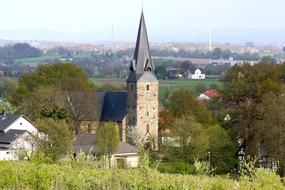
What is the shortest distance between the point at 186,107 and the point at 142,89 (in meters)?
3.70

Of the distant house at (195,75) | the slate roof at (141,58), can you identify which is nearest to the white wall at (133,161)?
the slate roof at (141,58)

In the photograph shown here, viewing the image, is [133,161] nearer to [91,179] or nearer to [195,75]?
[91,179]

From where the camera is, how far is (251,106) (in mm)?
51000

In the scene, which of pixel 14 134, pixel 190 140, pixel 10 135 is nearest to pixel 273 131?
pixel 190 140

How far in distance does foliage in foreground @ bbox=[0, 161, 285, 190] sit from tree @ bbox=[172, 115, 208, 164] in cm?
1423

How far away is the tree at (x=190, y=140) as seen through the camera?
1913 inches

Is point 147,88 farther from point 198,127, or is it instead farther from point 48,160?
point 48,160

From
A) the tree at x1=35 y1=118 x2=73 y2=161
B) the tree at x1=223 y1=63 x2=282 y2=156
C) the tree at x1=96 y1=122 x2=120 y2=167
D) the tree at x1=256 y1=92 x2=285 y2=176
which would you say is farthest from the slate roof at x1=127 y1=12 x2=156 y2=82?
the tree at x1=256 y1=92 x2=285 y2=176

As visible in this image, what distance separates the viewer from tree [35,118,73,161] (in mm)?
48094

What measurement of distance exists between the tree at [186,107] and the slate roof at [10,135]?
13195mm

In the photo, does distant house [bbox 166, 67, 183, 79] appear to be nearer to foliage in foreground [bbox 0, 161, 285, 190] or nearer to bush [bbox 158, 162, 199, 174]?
bush [bbox 158, 162, 199, 174]

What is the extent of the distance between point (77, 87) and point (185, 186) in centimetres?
4066

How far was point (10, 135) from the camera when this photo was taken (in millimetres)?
53938

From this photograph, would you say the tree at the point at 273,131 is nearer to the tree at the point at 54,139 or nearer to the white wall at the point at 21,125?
the tree at the point at 54,139
